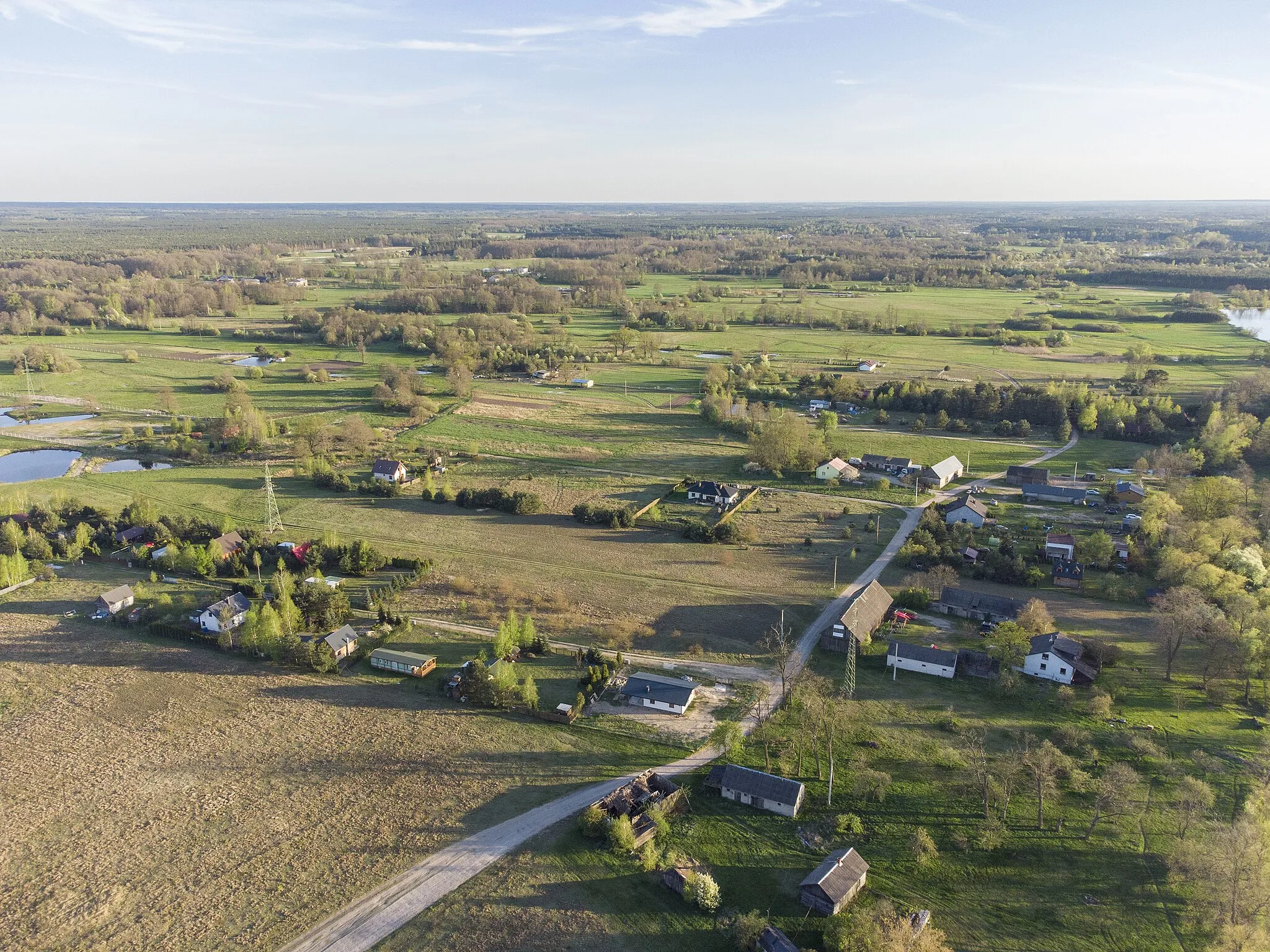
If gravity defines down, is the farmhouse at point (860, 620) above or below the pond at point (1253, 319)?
below

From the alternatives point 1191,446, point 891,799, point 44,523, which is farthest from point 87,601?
point 1191,446

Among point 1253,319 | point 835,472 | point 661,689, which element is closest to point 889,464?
point 835,472

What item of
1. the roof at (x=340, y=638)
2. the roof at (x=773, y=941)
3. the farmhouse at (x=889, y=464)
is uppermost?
the farmhouse at (x=889, y=464)

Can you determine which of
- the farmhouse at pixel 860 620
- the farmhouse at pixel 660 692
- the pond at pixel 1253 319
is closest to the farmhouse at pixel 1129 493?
the farmhouse at pixel 860 620

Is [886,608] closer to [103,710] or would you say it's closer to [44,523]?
[103,710]

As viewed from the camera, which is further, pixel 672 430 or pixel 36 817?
pixel 672 430

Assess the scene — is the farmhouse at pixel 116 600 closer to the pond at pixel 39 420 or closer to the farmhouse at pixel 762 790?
the farmhouse at pixel 762 790
